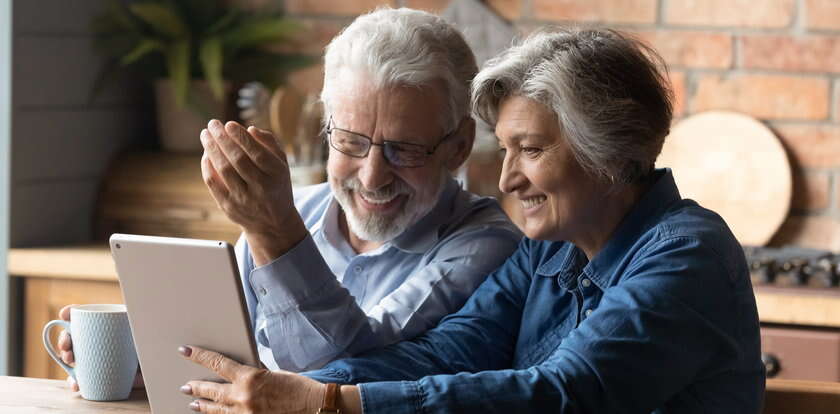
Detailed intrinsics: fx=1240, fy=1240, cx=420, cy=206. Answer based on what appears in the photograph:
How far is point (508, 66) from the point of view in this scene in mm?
1528

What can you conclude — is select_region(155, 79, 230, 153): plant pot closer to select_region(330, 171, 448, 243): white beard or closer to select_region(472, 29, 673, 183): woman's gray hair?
select_region(330, 171, 448, 243): white beard

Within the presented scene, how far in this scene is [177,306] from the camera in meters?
1.44

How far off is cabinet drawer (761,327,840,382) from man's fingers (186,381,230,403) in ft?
4.83

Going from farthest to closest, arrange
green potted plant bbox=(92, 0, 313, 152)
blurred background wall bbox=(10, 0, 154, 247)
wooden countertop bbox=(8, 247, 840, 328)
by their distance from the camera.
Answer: green potted plant bbox=(92, 0, 313, 152)
blurred background wall bbox=(10, 0, 154, 247)
wooden countertop bbox=(8, 247, 840, 328)

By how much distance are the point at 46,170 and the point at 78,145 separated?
0.39 ft

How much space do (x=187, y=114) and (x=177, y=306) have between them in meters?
1.94

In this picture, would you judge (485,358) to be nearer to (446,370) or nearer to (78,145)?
(446,370)

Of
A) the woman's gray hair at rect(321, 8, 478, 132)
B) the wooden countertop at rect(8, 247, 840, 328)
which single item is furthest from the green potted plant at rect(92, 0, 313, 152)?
the woman's gray hair at rect(321, 8, 478, 132)

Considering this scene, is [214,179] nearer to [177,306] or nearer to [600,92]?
[177,306]

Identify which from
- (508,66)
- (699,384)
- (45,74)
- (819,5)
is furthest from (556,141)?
(45,74)

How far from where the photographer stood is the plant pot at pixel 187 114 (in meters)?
3.28

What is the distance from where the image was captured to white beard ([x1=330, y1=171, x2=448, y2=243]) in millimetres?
1842

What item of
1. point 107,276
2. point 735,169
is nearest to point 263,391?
point 107,276

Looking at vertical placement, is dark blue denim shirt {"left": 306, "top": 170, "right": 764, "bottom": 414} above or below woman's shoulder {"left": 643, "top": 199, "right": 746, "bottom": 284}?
below
